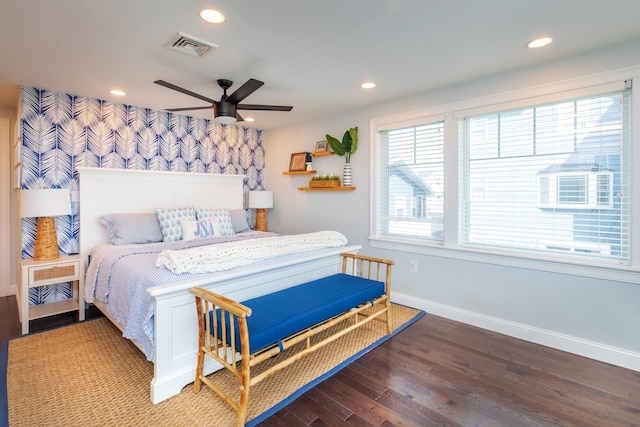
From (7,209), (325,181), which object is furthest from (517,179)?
(7,209)

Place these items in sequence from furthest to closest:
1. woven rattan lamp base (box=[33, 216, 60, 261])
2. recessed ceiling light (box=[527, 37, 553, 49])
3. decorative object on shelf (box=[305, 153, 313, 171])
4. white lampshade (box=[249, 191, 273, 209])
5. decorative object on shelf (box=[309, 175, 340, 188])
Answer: white lampshade (box=[249, 191, 273, 209]), decorative object on shelf (box=[305, 153, 313, 171]), decorative object on shelf (box=[309, 175, 340, 188]), woven rattan lamp base (box=[33, 216, 60, 261]), recessed ceiling light (box=[527, 37, 553, 49])

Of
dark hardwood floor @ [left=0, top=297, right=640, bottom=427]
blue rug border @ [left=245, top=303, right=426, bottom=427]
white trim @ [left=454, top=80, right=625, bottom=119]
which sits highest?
white trim @ [left=454, top=80, right=625, bottom=119]

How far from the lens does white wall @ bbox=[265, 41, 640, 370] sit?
7.86ft

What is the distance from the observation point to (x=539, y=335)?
271 centimetres

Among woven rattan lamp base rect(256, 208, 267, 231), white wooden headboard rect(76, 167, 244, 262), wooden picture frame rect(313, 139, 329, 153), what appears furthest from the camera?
woven rattan lamp base rect(256, 208, 267, 231)

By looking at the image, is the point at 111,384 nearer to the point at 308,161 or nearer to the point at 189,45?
the point at 189,45

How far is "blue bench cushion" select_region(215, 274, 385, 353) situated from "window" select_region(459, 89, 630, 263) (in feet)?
4.36

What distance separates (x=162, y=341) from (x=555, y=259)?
117 inches

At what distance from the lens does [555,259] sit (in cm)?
263

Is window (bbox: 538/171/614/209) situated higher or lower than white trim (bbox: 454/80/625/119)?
lower

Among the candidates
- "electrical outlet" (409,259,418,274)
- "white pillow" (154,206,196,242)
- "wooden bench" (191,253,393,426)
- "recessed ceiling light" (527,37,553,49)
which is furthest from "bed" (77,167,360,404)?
"recessed ceiling light" (527,37,553,49)

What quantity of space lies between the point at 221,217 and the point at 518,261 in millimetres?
3173

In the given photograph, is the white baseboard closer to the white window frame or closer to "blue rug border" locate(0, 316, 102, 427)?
the white window frame

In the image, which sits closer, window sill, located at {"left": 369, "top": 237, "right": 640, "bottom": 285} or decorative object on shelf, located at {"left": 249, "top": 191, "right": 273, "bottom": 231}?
window sill, located at {"left": 369, "top": 237, "right": 640, "bottom": 285}
